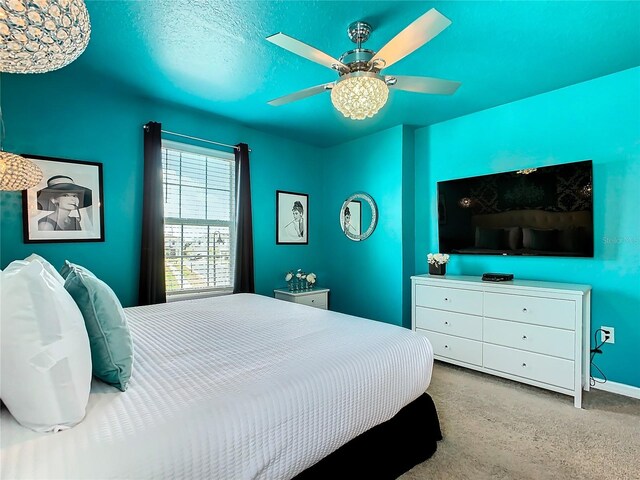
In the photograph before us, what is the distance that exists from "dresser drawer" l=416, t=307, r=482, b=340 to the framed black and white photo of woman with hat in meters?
3.07

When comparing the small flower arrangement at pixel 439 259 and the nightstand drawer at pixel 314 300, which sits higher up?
the small flower arrangement at pixel 439 259

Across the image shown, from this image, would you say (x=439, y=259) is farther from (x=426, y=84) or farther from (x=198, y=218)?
(x=198, y=218)

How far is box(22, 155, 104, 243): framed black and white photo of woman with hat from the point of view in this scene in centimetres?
244

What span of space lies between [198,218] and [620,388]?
13.3 feet

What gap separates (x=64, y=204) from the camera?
2.57 metres

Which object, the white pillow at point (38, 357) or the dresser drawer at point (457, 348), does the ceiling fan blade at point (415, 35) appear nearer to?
the white pillow at point (38, 357)

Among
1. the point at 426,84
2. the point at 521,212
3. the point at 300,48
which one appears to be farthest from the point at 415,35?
the point at 521,212

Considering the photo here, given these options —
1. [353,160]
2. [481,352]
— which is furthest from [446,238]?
[353,160]

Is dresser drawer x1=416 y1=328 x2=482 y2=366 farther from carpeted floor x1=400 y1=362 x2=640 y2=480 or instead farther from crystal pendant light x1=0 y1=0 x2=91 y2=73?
crystal pendant light x1=0 y1=0 x2=91 y2=73

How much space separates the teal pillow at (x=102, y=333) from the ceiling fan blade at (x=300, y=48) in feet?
4.42

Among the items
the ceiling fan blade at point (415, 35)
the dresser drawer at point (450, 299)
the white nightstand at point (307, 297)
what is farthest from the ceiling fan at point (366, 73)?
the white nightstand at point (307, 297)

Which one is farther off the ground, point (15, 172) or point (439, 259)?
point (15, 172)

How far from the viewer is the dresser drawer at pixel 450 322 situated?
2848 millimetres

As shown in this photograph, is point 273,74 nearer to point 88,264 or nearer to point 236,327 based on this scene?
point 236,327
